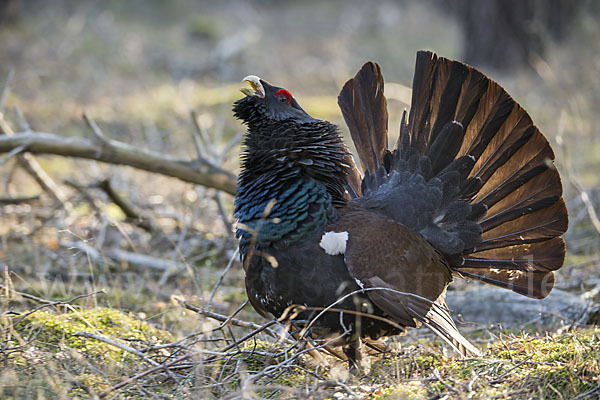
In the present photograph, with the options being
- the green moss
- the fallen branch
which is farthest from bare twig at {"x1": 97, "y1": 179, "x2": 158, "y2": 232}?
the green moss

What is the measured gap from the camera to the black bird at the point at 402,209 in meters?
3.17

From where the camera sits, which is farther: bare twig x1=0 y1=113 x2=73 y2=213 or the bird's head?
bare twig x1=0 y1=113 x2=73 y2=213

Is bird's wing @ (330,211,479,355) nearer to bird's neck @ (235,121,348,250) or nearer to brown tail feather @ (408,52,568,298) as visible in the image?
bird's neck @ (235,121,348,250)

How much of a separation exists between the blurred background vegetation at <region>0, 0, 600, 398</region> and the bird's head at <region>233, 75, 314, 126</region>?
94cm

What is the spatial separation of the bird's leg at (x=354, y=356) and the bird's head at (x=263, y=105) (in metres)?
1.32

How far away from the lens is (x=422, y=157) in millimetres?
3809

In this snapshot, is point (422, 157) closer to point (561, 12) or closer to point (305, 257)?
point (305, 257)

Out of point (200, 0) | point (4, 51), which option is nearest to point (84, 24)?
point (4, 51)

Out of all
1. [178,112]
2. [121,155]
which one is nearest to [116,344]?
[121,155]

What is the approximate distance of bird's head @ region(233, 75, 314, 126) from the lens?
3537 millimetres

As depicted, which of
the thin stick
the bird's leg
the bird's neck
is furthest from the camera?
the bird's leg

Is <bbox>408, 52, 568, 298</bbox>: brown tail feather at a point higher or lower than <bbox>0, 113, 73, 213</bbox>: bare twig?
higher

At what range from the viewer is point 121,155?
200 inches

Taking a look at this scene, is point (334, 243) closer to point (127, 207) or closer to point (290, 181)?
point (290, 181)
